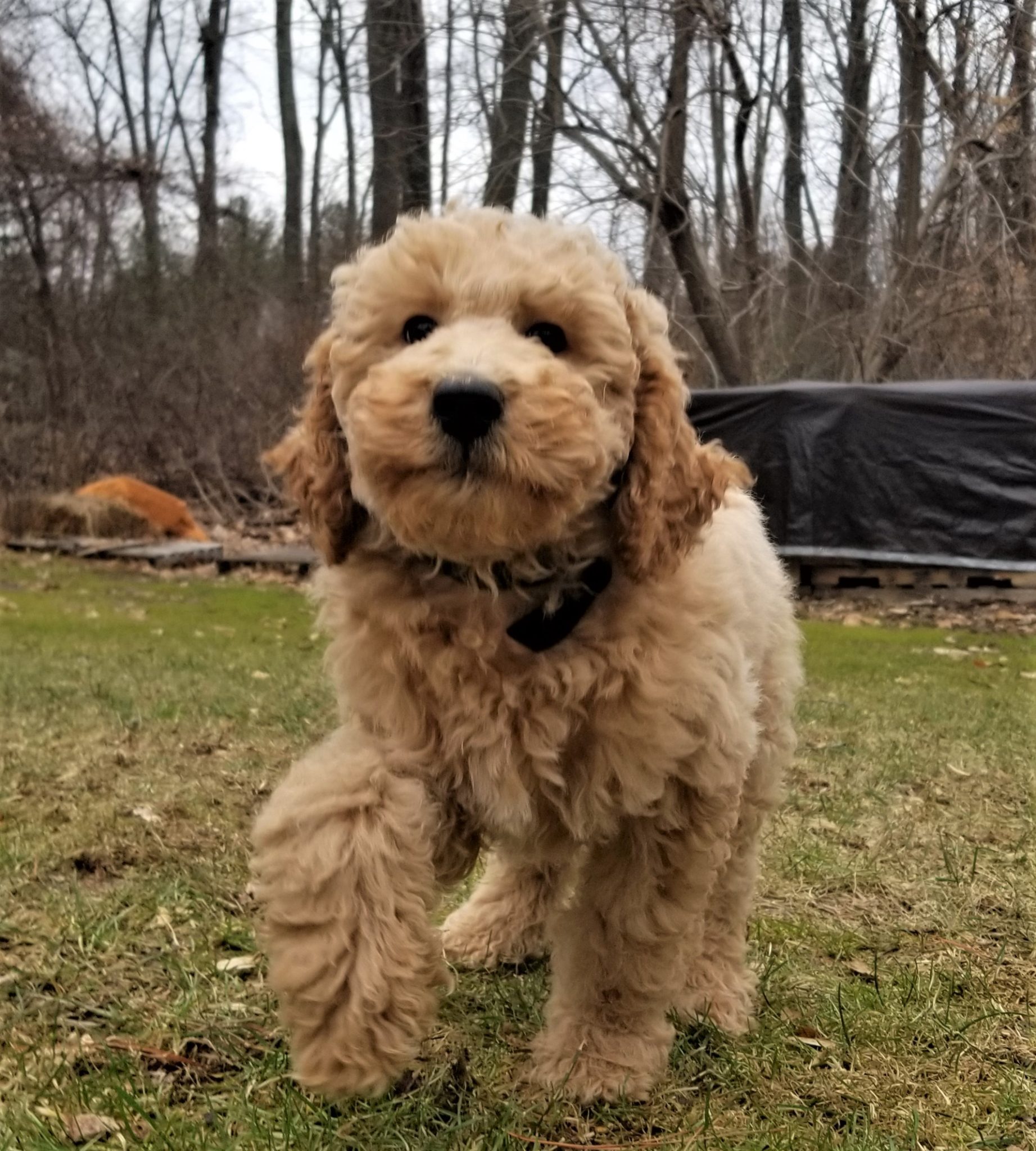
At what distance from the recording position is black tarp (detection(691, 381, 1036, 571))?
37.5ft

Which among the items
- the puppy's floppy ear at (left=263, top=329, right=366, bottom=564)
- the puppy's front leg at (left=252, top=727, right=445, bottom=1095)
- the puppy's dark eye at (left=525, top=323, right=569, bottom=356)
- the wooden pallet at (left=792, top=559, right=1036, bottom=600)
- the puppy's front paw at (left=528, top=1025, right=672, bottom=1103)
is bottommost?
the puppy's front paw at (left=528, top=1025, right=672, bottom=1103)

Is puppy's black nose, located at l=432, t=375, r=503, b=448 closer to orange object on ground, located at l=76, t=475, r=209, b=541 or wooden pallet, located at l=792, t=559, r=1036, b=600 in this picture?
wooden pallet, located at l=792, t=559, r=1036, b=600

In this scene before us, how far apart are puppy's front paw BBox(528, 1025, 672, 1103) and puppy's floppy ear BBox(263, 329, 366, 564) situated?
1205mm

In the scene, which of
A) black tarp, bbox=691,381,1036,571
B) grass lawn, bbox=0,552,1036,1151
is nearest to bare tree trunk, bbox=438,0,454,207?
black tarp, bbox=691,381,1036,571

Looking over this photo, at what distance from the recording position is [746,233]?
44.0ft

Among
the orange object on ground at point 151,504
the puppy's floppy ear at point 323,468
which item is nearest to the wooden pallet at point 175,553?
the orange object on ground at point 151,504

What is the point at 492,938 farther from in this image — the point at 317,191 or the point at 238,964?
the point at 317,191

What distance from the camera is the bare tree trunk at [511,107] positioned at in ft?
36.0

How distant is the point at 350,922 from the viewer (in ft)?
6.99

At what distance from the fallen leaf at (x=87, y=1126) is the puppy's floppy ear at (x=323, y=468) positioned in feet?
4.04

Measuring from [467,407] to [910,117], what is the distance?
35.7 feet

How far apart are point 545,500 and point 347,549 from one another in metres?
0.58

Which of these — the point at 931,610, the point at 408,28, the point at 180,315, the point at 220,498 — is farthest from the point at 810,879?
the point at 180,315

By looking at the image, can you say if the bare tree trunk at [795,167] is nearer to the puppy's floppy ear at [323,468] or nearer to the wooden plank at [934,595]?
the wooden plank at [934,595]
